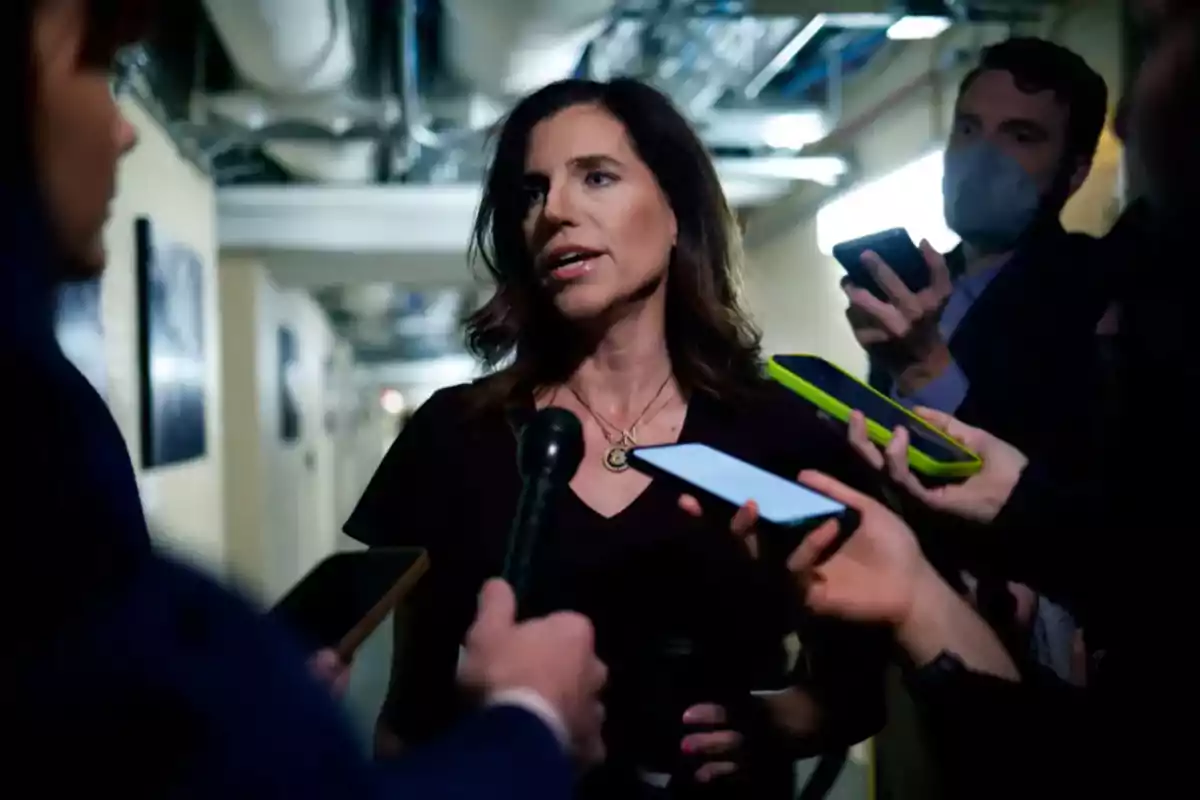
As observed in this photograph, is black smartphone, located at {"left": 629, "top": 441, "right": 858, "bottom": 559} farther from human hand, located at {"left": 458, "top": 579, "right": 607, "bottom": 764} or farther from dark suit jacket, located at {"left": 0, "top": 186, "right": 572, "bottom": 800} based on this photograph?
dark suit jacket, located at {"left": 0, "top": 186, "right": 572, "bottom": 800}

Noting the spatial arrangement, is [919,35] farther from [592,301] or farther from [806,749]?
[806,749]

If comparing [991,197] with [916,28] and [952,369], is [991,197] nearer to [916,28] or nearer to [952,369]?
[952,369]

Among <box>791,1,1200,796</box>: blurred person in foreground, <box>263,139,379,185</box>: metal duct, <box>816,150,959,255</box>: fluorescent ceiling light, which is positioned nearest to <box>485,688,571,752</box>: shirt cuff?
<box>791,1,1200,796</box>: blurred person in foreground

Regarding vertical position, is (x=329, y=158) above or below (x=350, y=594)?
above

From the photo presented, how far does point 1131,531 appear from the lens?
555 millimetres

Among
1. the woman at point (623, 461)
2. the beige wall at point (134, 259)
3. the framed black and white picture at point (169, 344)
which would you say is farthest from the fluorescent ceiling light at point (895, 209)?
the framed black and white picture at point (169, 344)

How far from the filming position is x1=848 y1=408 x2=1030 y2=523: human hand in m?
0.63

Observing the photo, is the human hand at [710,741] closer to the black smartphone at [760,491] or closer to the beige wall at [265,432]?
the black smartphone at [760,491]

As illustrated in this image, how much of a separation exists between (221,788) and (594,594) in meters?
0.41

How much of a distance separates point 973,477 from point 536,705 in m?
0.40

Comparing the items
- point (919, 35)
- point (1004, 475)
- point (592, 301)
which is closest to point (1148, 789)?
point (1004, 475)

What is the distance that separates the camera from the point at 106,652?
0.28 meters

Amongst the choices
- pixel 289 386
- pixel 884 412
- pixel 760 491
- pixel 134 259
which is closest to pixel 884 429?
pixel 884 412

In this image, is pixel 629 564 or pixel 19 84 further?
pixel 629 564
